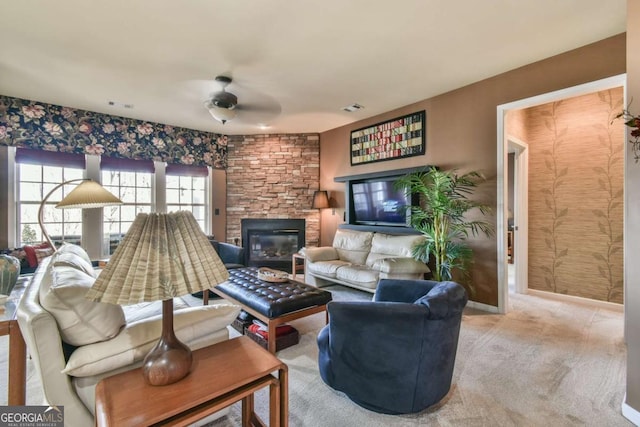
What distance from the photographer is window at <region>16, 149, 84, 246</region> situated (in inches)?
160

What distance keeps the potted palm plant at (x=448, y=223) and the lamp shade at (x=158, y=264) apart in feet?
9.47

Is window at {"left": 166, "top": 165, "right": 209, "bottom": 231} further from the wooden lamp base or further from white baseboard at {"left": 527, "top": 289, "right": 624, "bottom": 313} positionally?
white baseboard at {"left": 527, "top": 289, "right": 624, "bottom": 313}

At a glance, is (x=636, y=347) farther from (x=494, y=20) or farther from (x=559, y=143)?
(x=559, y=143)

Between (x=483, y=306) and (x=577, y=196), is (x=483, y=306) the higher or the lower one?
the lower one

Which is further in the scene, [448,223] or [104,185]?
[104,185]

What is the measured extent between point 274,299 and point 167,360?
1.38 meters

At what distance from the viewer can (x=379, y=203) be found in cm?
465

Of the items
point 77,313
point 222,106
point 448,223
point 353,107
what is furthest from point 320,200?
point 77,313

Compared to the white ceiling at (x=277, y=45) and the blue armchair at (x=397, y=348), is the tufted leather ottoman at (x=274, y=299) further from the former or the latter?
the white ceiling at (x=277, y=45)

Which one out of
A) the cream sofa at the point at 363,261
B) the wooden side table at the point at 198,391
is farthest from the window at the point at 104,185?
the wooden side table at the point at 198,391

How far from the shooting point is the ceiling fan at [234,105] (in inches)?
122

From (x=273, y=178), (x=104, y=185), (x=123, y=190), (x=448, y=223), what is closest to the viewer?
(x=448, y=223)

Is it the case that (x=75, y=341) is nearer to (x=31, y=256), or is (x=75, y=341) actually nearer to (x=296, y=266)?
(x=31, y=256)

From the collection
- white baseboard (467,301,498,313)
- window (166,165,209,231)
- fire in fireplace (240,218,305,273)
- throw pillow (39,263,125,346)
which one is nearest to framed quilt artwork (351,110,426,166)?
fire in fireplace (240,218,305,273)
